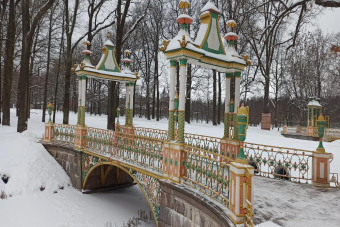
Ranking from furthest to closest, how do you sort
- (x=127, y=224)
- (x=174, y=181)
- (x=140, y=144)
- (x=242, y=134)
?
(x=127, y=224), (x=140, y=144), (x=174, y=181), (x=242, y=134)

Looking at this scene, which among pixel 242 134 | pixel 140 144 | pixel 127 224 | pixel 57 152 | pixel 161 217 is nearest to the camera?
pixel 242 134

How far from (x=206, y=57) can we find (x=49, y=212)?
300 inches

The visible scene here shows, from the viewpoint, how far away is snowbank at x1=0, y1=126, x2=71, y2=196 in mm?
9969

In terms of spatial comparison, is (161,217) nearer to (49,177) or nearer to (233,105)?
(233,105)

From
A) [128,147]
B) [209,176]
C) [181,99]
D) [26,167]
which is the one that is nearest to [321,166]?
[209,176]

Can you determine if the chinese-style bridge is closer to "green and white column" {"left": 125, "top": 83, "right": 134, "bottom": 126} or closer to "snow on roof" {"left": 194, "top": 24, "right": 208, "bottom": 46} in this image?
"snow on roof" {"left": 194, "top": 24, "right": 208, "bottom": 46}

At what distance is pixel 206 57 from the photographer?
20.9 feet

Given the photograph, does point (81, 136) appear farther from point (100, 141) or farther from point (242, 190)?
point (242, 190)

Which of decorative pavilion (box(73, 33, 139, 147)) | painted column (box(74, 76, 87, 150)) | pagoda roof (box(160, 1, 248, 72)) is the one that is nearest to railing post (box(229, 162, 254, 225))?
pagoda roof (box(160, 1, 248, 72))

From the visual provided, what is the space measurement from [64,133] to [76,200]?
143 inches

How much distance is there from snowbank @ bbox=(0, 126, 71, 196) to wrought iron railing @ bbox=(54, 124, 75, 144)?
2.98ft

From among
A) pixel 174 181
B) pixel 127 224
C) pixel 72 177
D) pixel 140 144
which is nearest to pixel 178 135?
pixel 174 181

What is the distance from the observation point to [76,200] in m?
9.95

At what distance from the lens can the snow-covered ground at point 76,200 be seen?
13.7 feet
